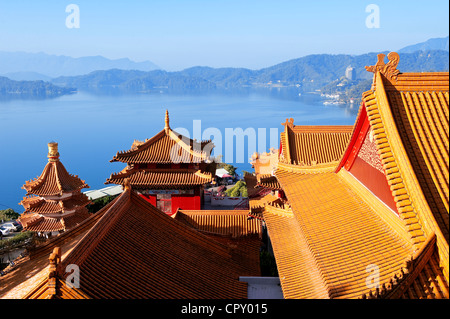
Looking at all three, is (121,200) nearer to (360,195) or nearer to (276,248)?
(276,248)

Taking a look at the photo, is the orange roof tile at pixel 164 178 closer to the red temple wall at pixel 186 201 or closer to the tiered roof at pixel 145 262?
the red temple wall at pixel 186 201

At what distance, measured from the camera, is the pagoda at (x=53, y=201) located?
55.1 ft

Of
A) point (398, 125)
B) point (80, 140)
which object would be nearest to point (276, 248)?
point (398, 125)

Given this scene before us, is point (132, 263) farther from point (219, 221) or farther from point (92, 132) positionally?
point (92, 132)

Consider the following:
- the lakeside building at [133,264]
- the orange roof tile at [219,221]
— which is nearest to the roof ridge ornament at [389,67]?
the lakeside building at [133,264]

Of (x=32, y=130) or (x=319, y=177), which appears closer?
(x=319, y=177)

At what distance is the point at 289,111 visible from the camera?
150m

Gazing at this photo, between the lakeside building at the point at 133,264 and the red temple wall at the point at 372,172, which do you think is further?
the red temple wall at the point at 372,172

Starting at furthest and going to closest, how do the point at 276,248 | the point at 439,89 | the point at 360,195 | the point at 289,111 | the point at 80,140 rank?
the point at 289,111, the point at 80,140, the point at 276,248, the point at 360,195, the point at 439,89

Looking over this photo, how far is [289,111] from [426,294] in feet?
483

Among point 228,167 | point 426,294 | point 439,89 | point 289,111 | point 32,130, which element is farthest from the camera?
point 289,111

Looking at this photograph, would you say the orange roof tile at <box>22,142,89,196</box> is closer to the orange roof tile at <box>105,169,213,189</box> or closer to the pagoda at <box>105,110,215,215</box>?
the pagoda at <box>105,110,215,215</box>
